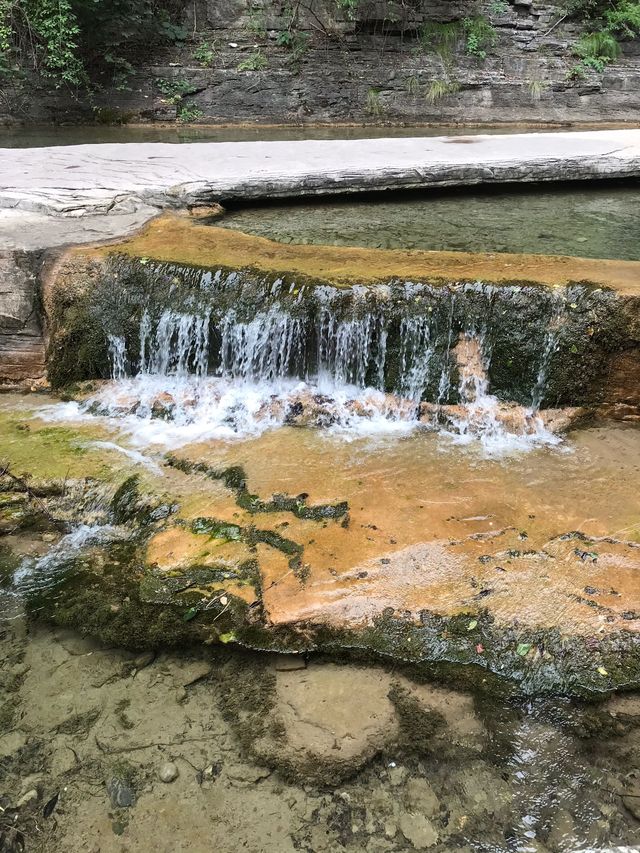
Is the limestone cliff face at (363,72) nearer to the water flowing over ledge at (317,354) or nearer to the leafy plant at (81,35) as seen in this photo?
the leafy plant at (81,35)

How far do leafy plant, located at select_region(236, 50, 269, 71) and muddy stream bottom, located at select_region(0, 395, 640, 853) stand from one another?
10060 mm

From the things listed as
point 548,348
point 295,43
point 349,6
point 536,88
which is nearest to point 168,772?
point 548,348

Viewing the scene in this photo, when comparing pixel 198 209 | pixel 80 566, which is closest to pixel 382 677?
pixel 80 566

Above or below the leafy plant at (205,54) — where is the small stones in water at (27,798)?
below

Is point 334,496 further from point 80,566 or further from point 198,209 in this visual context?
point 198,209

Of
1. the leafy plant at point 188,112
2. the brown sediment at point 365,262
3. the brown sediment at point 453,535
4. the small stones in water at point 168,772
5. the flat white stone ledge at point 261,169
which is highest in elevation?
the leafy plant at point 188,112

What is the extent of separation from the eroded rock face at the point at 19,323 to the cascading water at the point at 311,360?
553 mm

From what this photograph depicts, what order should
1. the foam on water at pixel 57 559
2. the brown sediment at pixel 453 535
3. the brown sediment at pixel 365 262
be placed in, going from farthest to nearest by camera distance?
the brown sediment at pixel 365 262 → the foam on water at pixel 57 559 → the brown sediment at pixel 453 535

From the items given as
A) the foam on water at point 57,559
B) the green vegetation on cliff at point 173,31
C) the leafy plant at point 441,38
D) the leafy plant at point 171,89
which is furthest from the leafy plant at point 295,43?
the foam on water at point 57,559

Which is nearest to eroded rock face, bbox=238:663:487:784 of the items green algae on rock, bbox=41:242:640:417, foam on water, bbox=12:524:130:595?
foam on water, bbox=12:524:130:595

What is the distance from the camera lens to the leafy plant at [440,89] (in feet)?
36.5

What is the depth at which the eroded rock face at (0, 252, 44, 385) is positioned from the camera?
415 centimetres

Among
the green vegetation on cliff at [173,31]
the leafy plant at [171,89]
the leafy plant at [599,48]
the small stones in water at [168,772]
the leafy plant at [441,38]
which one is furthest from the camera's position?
the leafy plant at [599,48]

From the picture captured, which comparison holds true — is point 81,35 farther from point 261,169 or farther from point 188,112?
point 261,169
